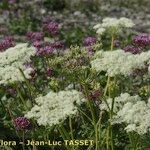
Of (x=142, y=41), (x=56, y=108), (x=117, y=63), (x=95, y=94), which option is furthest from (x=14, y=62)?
(x=142, y=41)

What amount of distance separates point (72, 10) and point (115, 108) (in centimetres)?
1935

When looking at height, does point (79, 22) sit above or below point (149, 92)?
below

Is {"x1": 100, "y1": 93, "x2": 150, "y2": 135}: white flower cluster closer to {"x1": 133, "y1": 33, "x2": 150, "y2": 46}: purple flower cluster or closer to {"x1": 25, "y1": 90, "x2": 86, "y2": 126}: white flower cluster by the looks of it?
{"x1": 25, "y1": 90, "x2": 86, "y2": 126}: white flower cluster

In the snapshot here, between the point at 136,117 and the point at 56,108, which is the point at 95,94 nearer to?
the point at 56,108

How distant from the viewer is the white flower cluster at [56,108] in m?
7.82

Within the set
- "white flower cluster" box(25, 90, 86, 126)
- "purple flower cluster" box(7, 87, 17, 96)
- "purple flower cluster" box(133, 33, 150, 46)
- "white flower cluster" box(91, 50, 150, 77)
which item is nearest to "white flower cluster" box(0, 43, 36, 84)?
"white flower cluster" box(25, 90, 86, 126)

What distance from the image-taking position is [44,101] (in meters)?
8.27

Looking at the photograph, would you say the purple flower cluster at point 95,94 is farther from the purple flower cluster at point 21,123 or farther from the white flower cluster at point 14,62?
the white flower cluster at point 14,62

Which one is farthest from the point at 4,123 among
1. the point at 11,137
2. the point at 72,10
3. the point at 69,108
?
the point at 72,10

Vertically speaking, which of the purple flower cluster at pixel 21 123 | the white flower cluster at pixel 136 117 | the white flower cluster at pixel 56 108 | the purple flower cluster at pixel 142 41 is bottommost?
the purple flower cluster at pixel 21 123

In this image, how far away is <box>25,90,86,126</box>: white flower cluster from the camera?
7816mm

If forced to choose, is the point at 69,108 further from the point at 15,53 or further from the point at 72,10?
the point at 72,10

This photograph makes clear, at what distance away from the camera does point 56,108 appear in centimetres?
802

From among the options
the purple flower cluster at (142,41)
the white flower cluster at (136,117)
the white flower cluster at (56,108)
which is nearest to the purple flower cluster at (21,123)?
the white flower cluster at (56,108)
